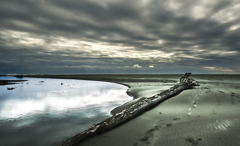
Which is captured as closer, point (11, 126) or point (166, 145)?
point (166, 145)

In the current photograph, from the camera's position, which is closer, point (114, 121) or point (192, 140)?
point (192, 140)

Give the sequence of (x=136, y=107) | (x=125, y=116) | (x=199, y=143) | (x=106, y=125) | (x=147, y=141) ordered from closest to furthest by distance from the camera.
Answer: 1. (x=199, y=143)
2. (x=147, y=141)
3. (x=106, y=125)
4. (x=125, y=116)
5. (x=136, y=107)

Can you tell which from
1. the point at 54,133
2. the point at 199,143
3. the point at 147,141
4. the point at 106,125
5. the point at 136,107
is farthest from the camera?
the point at 136,107

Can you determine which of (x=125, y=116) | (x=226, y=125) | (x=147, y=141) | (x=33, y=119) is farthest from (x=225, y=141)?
(x=33, y=119)

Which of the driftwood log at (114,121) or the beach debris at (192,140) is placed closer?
the beach debris at (192,140)

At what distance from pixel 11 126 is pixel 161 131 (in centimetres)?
580

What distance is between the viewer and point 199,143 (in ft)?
9.78

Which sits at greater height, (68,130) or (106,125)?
(106,125)

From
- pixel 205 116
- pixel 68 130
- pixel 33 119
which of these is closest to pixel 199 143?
pixel 205 116

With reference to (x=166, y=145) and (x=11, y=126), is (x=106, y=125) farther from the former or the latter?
(x=11, y=126)

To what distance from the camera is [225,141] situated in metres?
3.00

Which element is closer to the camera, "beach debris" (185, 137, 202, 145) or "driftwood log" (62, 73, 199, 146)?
"beach debris" (185, 137, 202, 145)

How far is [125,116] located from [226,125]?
10.8 feet

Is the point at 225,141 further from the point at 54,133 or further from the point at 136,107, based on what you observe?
the point at 54,133
